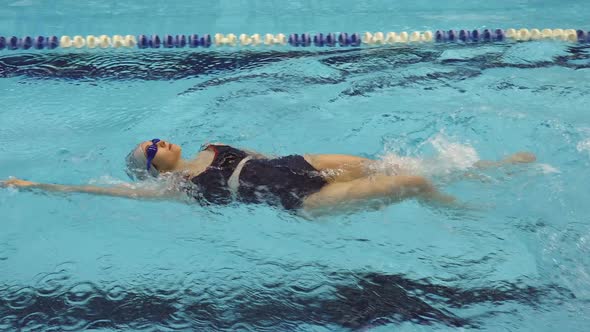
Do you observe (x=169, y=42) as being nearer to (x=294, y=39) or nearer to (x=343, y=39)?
(x=294, y=39)

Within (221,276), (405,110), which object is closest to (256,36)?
(405,110)

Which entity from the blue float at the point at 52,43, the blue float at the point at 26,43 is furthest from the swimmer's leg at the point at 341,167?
the blue float at the point at 26,43

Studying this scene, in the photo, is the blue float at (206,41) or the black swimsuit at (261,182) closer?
the black swimsuit at (261,182)

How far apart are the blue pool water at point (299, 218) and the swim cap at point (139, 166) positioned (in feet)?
0.85

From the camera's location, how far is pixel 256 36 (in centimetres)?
543

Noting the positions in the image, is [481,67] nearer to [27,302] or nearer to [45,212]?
[45,212]

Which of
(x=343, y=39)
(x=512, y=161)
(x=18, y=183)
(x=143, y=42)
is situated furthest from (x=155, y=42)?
(x=512, y=161)

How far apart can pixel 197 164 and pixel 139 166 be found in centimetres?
25

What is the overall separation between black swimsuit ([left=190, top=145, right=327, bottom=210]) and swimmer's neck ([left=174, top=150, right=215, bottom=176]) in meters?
0.03

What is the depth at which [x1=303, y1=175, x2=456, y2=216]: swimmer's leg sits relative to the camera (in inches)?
121

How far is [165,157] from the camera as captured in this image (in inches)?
128

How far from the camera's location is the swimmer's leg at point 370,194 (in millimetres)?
3084

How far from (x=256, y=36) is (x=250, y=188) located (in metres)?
2.46

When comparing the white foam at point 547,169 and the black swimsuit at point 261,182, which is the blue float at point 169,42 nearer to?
the black swimsuit at point 261,182
